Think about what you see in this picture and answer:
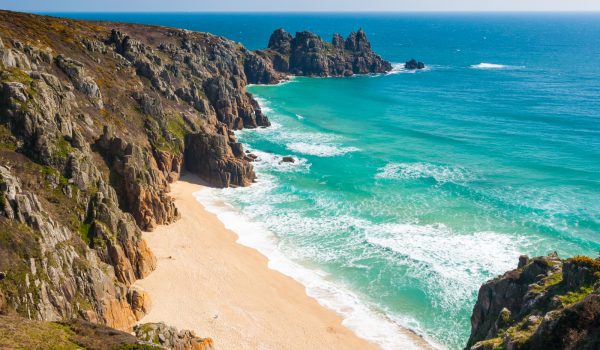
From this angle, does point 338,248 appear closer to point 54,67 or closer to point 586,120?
point 54,67

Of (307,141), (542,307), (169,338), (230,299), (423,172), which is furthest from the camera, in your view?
(307,141)

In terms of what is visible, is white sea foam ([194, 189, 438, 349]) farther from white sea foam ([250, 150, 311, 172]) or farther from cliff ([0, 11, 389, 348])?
white sea foam ([250, 150, 311, 172])

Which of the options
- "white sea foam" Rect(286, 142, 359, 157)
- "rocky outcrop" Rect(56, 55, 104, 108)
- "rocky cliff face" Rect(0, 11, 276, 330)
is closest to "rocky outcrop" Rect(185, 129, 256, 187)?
"rocky cliff face" Rect(0, 11, 276, 330)

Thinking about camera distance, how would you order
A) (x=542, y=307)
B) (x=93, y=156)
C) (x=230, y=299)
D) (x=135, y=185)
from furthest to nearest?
(x=93, y=156)
(x=135, y=185)
(x=230, y=299)
(x=542, y=307)

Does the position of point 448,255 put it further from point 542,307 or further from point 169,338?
point 169,338

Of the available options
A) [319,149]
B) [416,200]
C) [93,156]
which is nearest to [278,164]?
[319,149]

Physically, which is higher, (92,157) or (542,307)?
(92,157)

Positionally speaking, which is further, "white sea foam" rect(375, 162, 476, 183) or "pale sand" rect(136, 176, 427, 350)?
"white sea foam" rect(375, 162, 476, 183)
